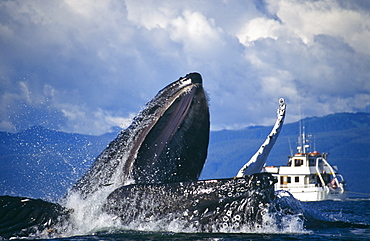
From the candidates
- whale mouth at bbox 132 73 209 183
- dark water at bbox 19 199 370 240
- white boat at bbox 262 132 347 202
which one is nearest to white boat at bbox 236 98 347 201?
white boat at bbox 262 132 347 202

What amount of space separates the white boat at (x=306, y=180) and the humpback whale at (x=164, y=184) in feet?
158

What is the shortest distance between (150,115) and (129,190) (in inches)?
79.1

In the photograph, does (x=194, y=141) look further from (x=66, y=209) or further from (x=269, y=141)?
(x=269, y=141)

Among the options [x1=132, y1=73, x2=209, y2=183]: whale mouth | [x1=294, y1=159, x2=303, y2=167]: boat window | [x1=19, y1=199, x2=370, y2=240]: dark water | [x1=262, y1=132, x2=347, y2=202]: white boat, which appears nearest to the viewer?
[x1=19, y1=199, x2=370, y2=240]: dark water

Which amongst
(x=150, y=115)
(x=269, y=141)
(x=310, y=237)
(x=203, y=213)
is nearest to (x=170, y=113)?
(x=150, y=115)

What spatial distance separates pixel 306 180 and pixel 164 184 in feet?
174

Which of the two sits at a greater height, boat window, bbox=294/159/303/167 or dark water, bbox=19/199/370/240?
boat window, bbox=294/159/303/167

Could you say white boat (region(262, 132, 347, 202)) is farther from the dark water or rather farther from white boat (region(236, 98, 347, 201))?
the dark water

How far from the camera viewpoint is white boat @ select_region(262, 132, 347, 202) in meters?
56.9

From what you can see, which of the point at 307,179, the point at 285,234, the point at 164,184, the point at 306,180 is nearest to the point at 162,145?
the point at 164,184

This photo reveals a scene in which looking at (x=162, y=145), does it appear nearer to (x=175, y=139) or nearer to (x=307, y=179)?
(x=175, y=139)

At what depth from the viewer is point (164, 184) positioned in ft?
25.7

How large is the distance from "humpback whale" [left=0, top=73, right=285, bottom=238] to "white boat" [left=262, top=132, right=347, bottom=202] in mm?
48226

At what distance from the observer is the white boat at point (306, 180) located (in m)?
56.9
